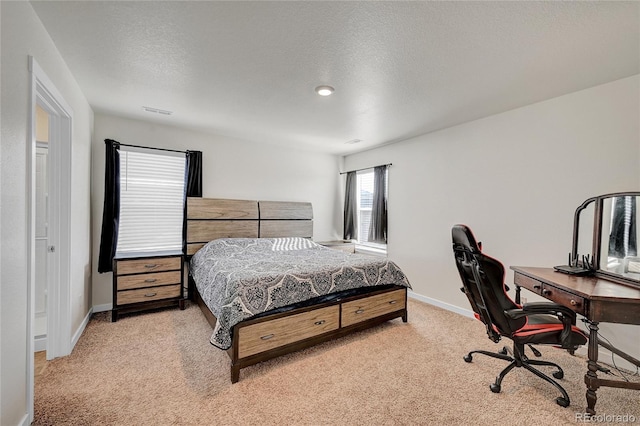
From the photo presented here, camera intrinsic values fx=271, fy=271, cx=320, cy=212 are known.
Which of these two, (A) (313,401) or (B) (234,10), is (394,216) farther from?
(B) (234,10)

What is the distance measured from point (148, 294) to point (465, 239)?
11.5 feet

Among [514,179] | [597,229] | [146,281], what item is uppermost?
[514,179]

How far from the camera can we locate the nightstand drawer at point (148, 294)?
3160mm

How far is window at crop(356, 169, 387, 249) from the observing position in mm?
4992

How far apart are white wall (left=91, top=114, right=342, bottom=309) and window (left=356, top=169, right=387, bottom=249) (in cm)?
48

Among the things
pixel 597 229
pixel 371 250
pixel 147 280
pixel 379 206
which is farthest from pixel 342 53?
pixel 371 250

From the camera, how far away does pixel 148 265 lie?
3.29 m

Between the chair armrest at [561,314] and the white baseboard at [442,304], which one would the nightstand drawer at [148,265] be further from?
the chair armrest at [561,314]

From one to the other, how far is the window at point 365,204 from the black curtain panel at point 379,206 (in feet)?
0.62

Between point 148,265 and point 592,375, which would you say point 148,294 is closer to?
point 148,265

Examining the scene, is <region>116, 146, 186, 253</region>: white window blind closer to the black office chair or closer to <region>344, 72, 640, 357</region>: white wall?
<region>344, 72, 640, 357</region>: white wall

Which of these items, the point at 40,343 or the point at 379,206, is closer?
the point at 40,343

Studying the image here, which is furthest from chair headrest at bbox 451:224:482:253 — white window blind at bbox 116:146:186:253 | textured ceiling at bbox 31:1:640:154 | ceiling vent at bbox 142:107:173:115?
white window blind at bbox 116:146:186:253

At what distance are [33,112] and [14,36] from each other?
39 centimetres
